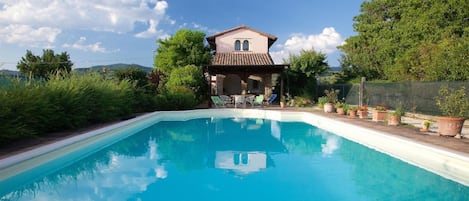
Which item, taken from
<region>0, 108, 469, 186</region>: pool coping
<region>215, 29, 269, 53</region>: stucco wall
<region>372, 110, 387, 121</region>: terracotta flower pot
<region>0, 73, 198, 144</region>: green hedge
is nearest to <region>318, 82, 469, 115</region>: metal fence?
<region>372, 110, 387, 121</region>: terracotta flower pot

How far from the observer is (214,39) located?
2523cm

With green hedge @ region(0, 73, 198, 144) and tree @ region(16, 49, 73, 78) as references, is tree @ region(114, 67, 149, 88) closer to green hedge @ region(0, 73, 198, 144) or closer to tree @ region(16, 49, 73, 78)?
green hedge @ region(0, 73, 198, 144)

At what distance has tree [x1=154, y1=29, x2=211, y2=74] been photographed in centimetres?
2738

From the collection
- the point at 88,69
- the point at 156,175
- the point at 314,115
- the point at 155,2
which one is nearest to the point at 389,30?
the point at 314,115

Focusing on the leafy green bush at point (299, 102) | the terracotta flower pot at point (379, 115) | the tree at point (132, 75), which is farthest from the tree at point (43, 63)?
the terracotta flower pot at point (379, 115)

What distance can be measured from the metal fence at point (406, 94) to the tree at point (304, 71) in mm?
3868

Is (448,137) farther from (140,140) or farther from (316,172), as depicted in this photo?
(140,140)

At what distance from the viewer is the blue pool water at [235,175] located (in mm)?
4820

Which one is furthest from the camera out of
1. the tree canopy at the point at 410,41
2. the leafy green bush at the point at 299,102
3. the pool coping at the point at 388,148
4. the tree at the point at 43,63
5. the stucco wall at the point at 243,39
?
the tree at the point at 43,63

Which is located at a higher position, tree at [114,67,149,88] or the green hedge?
tree at [114,67,149,88]

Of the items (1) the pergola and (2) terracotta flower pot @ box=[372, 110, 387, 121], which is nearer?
(2) terracotta flower pot @ box=[372, 110, 387, 121]

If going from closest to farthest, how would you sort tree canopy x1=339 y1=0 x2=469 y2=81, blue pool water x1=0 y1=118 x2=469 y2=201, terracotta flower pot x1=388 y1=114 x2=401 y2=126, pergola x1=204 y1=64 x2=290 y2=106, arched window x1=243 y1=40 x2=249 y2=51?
blue pool water x1=0 y1=118 x2=469 y2=201, terracotta flower pot x1=388 y1=114 x2=401 y2=126, tree canopy x1=339 y1=0 x2=469 y2=81, pergola x1=204 y1=64 x2=290 y2=106, arched window x1=243 y1=40 x2=249 y2=51

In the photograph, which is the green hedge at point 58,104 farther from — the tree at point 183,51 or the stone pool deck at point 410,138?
the tree at point 183,51

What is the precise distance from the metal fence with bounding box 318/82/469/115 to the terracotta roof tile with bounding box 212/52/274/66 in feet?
21.0
